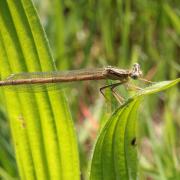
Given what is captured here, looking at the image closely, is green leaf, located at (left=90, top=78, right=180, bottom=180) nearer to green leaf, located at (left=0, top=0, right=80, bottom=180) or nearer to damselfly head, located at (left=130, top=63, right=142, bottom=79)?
green leaf, located at (left=0, top=0, right=80, bottom=180)

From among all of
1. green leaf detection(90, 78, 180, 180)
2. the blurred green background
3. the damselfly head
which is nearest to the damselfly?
the damselfly head

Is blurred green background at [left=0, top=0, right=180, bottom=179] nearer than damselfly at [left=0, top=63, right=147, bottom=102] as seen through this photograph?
No

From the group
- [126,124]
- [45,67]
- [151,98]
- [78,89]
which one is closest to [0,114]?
[78,89]

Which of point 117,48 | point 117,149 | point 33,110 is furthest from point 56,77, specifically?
point 117,48

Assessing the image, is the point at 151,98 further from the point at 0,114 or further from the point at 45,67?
the point at 45,67

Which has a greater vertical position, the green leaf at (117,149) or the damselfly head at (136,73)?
the damselfly head at (136,73)

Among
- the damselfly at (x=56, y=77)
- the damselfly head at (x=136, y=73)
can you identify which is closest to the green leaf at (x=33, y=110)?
the damselfly at (x=56, y=77)

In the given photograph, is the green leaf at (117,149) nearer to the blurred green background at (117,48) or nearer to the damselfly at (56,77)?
the damselfly at (56,77)
